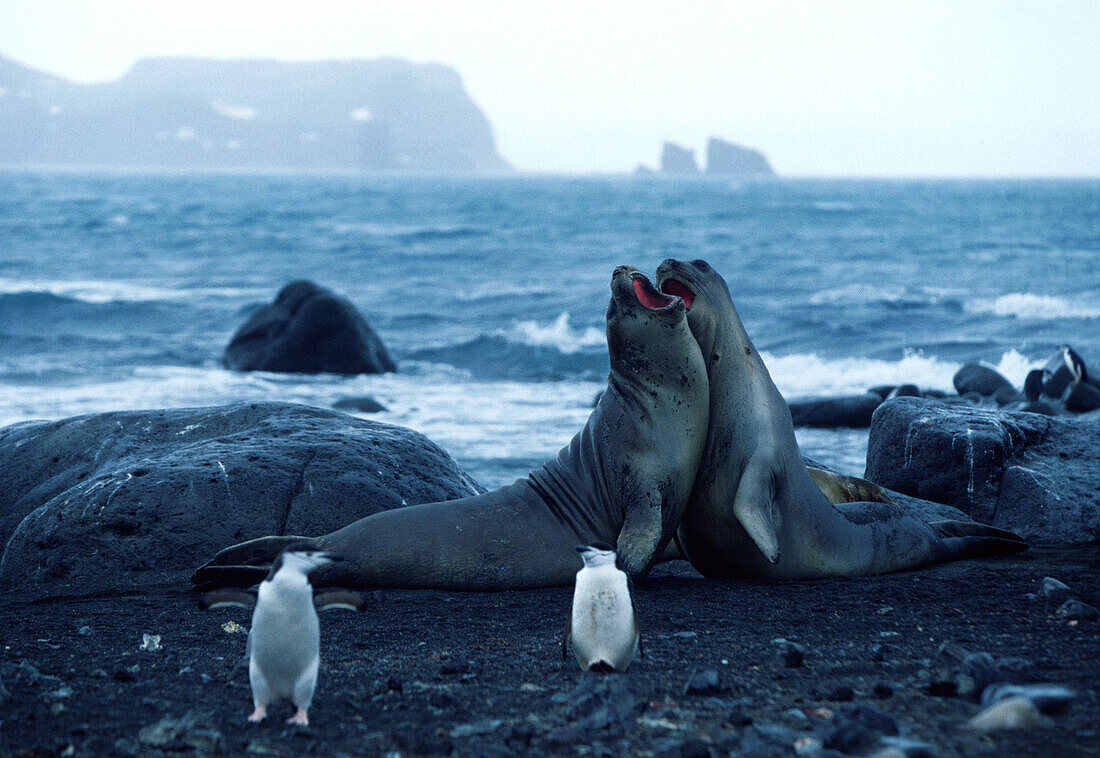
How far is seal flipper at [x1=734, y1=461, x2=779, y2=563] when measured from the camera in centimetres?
569

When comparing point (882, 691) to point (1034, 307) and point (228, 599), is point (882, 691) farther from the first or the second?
point (1034, 307)

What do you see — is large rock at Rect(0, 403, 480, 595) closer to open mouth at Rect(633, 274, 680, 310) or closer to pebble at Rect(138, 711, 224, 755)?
open mouth at Rect(633, 274, 680, 310)

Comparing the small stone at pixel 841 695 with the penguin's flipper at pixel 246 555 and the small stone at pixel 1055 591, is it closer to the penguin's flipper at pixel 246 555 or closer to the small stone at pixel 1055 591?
the small stone at pixel 1055 591

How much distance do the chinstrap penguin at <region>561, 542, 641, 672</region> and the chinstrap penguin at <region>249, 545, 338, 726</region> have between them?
1.08 metres

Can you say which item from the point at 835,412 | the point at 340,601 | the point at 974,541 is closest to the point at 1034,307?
the point at 835,412

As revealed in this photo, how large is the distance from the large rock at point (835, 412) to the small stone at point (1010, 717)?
9716mm

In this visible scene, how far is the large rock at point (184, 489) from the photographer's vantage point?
689 centimetres

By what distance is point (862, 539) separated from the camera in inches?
251

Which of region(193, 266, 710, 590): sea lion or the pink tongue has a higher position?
the pink tongue

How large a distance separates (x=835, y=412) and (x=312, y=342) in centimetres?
807

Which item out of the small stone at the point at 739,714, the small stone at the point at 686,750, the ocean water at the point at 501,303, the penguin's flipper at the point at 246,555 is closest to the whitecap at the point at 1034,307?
the ocean water at the point at 501,303

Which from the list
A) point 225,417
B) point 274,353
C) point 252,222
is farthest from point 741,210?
point 225,417

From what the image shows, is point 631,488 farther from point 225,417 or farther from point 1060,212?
point 1060,212

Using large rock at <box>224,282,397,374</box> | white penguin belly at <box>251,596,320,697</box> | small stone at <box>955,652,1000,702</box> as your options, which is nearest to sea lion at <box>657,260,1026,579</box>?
small stone at <box>955,652,1000,702</box>
